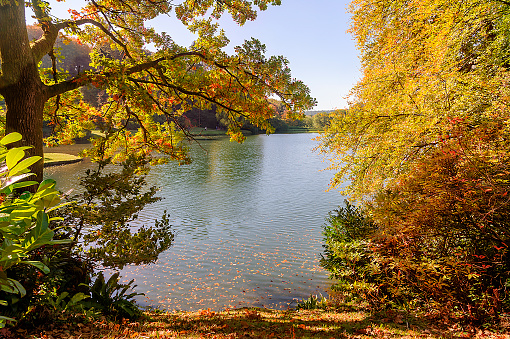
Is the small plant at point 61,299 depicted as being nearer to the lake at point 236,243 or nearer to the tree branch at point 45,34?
the lake at point 236,243

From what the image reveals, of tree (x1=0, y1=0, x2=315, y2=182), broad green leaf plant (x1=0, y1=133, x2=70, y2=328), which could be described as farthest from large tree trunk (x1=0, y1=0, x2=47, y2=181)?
broad green leaf plant (x1=0, y1=133, x2=70, y2=328)

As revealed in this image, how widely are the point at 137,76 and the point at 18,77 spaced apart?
3.83 metres

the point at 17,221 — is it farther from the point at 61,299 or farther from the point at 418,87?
the point at 418,87

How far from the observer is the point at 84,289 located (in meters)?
4.91

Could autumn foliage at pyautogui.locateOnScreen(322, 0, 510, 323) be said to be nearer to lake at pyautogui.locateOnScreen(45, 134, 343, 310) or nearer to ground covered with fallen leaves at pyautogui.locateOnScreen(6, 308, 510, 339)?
ground covered with fallen leaves at pyautogui.locateOnScreen(6, 308, 510, 339)

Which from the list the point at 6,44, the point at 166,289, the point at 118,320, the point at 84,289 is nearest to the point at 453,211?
the point at 118,320

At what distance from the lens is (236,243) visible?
11891mm

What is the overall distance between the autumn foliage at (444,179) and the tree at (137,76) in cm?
274

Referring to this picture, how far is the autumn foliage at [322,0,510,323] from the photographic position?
15.4 ft

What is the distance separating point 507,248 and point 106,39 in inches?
401

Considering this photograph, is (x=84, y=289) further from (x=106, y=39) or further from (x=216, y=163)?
(x=216, y=163)

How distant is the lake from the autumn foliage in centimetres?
223

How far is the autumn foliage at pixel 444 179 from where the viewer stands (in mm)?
4699

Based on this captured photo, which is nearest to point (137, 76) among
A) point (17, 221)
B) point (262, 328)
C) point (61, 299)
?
point (61, 299)
